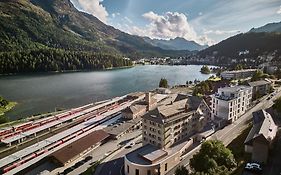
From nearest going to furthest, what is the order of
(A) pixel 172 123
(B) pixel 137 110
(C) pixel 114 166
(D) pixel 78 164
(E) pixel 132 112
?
(C) pixel 114 166 < (D) pixel 78 164 < (A) pixel 172 123 < (E) pixel 132 112 < (B) pixel 137 110

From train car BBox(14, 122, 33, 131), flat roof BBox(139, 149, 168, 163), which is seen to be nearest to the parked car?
flat roof BBox(139, 149, 168, 163)

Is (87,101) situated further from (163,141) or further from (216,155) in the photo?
(216,155)

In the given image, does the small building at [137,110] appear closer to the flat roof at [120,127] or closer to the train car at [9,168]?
the flat roof at [120,127]

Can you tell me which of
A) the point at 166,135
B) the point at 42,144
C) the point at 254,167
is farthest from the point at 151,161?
the point at 42,144

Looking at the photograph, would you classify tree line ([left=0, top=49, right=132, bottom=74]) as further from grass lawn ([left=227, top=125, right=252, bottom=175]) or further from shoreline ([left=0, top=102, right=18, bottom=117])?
grass lawn ([left=227, top=125, right=252, bottom=175])

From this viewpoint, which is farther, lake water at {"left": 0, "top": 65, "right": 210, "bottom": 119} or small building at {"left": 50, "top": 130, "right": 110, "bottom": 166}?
lake water at {"left": 0, "top": 65, "right": 210, "bottom": 119}

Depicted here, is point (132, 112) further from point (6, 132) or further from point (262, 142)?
point (262, 142)

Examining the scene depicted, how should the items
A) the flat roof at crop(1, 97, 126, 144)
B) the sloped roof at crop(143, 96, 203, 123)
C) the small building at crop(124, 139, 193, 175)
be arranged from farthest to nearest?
the flat roof at crop(1, 97, 126, 144)
the sloped roof at crop(143, 96, 203, 123)
the small building at crop(124, 139, 193, 175)
